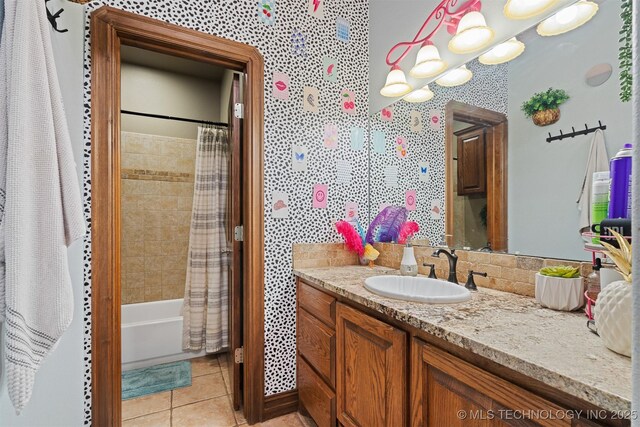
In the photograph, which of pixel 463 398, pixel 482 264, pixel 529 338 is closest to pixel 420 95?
pixel 482 264

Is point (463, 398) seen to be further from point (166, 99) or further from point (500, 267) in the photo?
point (166, 99)

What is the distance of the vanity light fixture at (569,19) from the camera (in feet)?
3.26

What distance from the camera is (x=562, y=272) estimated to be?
0.98 metres

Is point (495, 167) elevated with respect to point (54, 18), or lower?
lower

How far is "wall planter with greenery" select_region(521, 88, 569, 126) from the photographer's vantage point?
1082mm

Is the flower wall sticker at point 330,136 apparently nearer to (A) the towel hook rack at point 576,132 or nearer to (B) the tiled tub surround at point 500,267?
(B) the tiled tub surround at point 500,267

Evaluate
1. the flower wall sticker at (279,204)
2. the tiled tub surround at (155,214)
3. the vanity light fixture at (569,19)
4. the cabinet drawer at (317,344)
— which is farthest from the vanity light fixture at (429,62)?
the tiled tub surround at (155,214)

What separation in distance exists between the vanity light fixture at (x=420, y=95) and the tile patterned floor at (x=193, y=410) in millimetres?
2027

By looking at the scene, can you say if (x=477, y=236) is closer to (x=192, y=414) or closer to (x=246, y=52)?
(x=246, y=52)

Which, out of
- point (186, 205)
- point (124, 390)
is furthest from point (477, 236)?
point (186, 205)

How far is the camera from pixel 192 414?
1738 mm

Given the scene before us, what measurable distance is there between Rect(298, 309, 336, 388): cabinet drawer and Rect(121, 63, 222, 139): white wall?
2210 millimetres

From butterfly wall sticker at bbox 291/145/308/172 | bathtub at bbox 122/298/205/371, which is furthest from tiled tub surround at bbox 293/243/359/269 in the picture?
bathtub at bbox 122/298/205/371

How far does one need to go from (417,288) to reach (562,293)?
0.59 meters
